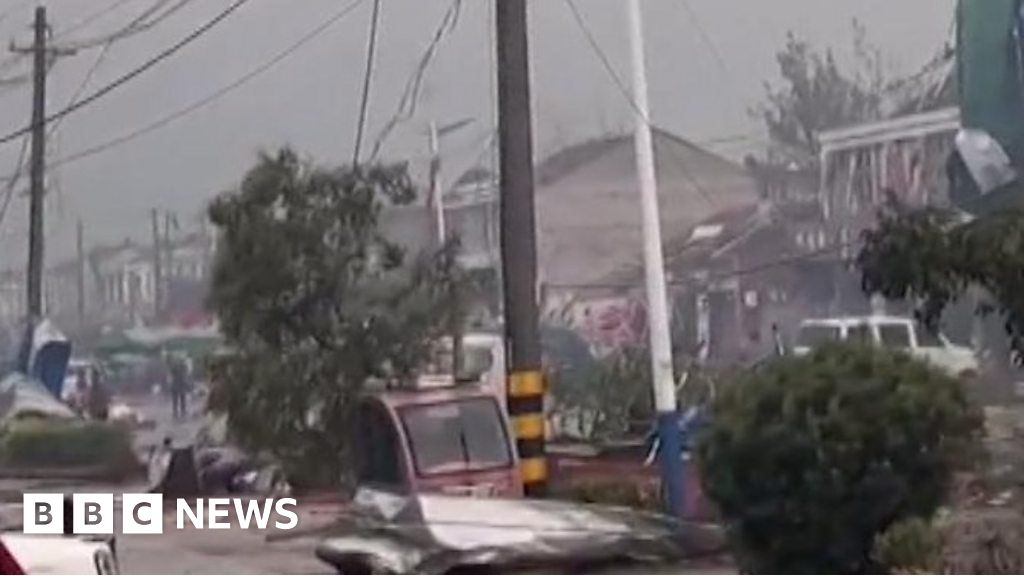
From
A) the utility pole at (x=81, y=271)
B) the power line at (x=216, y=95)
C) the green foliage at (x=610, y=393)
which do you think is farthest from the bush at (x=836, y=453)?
the utility pole at (x=81, y=271)

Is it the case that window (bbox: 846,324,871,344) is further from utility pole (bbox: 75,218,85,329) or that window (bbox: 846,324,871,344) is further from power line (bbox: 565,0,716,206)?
utility pole (bbox: 75,218,85,329)

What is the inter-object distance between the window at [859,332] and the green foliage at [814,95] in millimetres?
673

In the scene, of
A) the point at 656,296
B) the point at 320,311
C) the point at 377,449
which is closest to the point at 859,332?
the point at 656,296

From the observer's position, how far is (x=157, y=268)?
9.04m

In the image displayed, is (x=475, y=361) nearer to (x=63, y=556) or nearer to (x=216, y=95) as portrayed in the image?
(x=216, y=95)

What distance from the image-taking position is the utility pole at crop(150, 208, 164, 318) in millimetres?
8977

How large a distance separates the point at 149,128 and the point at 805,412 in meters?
2.82

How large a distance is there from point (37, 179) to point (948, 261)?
3.45 m

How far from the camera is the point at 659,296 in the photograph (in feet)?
29.7

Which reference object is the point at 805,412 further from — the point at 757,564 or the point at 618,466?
the point at 618,466

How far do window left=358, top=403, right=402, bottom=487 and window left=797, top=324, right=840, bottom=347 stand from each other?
1.59 metres

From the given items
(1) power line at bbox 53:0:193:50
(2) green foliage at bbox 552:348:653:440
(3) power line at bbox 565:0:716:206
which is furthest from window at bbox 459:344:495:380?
(1) power line at bbox 53:0:193:50

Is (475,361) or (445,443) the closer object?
(445,443)

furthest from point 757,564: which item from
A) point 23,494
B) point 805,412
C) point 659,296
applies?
point 23,494
